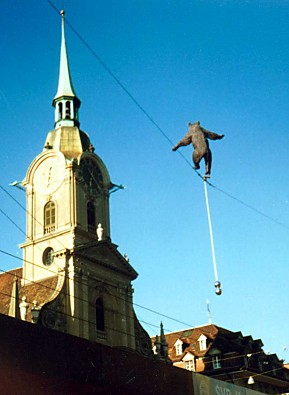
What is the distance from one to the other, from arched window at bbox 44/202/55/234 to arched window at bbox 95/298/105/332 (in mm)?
7051

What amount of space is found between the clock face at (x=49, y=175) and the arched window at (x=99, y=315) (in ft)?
32.4

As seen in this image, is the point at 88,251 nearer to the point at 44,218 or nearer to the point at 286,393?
the point at 44,218

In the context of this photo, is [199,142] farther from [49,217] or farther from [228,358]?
[228,358]

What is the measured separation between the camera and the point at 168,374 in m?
27.6

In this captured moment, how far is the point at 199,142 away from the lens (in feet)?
62.3

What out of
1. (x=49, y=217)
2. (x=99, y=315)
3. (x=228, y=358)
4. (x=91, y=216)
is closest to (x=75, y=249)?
(x=99, y=315)

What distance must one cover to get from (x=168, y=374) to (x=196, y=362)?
31.0 m

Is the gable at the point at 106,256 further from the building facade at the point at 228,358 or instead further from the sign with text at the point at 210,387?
the sign with text at the point at 210,387

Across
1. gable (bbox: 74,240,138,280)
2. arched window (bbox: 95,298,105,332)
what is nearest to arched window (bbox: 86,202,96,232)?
gable (bbox: 74,240,138,280)

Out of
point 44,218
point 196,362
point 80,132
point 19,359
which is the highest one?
point 80,132

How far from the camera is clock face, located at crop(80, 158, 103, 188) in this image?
176 feet

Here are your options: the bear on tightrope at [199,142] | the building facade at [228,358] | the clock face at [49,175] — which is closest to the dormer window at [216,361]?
the building facade at [228,358]

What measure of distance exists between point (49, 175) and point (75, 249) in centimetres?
828

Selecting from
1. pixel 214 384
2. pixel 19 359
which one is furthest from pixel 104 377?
pixel 214 384
